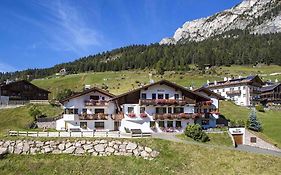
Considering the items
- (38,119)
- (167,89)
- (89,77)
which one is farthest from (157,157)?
(89,77)

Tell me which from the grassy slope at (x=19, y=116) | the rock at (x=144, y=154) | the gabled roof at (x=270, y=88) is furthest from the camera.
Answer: the gabled roof at (x=270, y=88)

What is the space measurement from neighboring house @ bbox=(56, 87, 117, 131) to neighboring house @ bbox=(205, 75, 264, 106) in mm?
46571

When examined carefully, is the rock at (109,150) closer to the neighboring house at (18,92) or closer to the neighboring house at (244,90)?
the neighboring house at (244,90)

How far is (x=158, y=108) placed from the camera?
185 ft

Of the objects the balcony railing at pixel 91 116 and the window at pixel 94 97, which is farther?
the window at pixel 94 97

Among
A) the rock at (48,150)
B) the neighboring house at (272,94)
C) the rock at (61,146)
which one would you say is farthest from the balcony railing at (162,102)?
the neighboring house at (272,94)

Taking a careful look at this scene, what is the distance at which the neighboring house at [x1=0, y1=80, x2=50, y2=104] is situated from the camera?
98.8m

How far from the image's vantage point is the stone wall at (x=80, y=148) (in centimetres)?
4331

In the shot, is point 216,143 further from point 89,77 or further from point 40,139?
point 89,77

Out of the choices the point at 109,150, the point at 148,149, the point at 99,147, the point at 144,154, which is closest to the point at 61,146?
the point at 99,147

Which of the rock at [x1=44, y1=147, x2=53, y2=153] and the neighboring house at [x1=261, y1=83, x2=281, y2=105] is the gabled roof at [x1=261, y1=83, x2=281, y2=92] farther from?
the rock at [x1=44, y1=147, x2=53, y2=153]

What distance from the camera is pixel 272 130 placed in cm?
6003

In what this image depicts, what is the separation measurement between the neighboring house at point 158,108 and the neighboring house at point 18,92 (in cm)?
5248

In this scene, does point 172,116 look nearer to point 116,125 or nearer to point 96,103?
point 116,125
